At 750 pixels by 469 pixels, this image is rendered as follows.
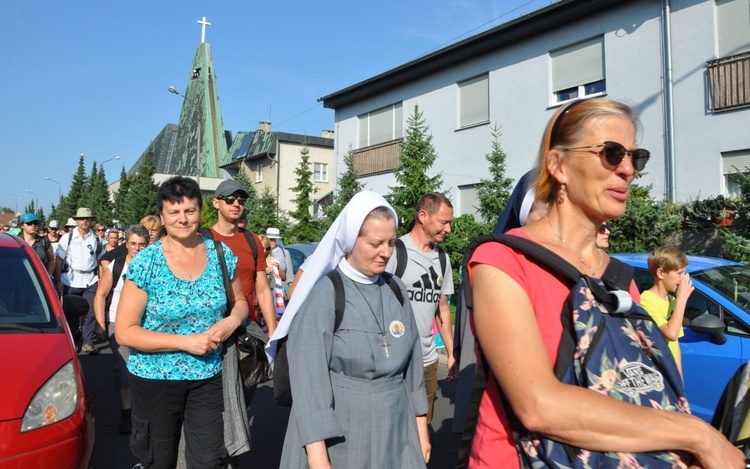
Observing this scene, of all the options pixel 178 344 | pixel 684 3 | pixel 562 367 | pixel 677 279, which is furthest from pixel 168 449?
pixel 684 3

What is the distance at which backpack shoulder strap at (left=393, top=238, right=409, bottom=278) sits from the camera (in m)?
4.41

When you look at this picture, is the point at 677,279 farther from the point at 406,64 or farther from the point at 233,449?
the point at 406,64

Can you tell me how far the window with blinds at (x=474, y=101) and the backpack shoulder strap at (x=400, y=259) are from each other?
1376 centimetres

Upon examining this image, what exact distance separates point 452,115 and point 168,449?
659 inches

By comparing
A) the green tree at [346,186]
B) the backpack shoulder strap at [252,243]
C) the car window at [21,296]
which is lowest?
the car window at [21,296]

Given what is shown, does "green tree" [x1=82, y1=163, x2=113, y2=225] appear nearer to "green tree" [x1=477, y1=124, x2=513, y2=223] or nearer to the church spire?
the church spire

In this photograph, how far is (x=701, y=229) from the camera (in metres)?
11.2

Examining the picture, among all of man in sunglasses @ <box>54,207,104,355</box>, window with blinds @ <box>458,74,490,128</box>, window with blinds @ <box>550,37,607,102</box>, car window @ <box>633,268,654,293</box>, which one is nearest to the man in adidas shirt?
car window @ <box>633,268,654,293</box>

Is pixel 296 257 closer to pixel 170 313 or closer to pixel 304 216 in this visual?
pixel 170 313

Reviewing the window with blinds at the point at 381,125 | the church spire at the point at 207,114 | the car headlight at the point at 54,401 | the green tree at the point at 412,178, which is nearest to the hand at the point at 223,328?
the car headlight at the point at 54,401

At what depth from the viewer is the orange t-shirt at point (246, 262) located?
4.89 metres

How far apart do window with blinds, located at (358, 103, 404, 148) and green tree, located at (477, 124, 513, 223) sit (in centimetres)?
600

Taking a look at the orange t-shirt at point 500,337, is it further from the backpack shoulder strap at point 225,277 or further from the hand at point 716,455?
the backpack shoulder strap at point 225,277

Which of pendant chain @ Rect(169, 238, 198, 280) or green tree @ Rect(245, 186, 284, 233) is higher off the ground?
green tree @ Rect(245, 186, 284, 233)
